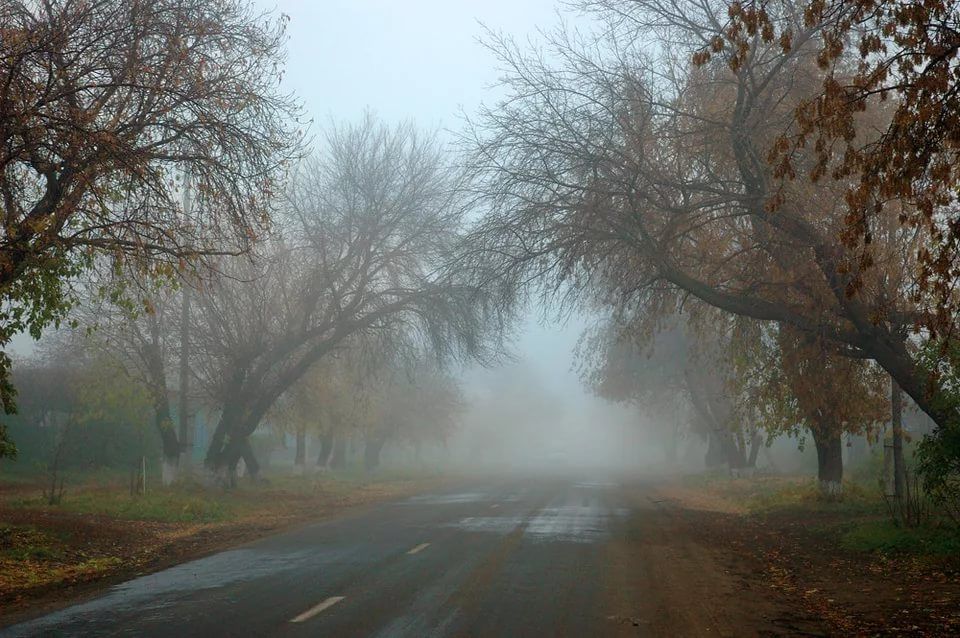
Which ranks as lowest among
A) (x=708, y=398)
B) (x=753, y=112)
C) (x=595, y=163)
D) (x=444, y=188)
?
(x=708, y=398)

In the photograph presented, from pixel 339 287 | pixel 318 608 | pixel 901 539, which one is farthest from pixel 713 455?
pixel 318 608

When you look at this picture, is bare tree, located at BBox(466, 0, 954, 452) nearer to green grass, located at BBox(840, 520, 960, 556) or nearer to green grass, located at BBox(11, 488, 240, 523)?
green grass, located at BBox(840, 520, 960, 556)

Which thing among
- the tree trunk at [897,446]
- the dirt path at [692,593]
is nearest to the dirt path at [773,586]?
the dirt path at [692,593]

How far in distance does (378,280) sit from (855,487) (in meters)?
16.2

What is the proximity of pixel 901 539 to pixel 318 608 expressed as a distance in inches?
389

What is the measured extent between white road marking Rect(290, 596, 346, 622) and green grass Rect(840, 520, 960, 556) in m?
8.95

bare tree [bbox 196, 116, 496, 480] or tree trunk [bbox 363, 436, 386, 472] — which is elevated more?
bare tree [bbox 196, 116, 496, 480]

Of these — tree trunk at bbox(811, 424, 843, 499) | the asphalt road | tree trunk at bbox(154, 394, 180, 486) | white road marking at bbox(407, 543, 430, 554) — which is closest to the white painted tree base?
tree trunk at bbox(154, 394, 180, 486)

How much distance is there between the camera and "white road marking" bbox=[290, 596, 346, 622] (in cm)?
970

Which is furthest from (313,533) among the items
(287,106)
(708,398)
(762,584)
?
(708,398)

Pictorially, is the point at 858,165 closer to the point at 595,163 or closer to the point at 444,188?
the point at 595,163

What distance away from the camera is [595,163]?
17.5 metres

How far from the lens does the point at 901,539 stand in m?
15.2

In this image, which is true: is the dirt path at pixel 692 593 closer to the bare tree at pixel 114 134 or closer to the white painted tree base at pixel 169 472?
the bare tree at pixel 114 134
